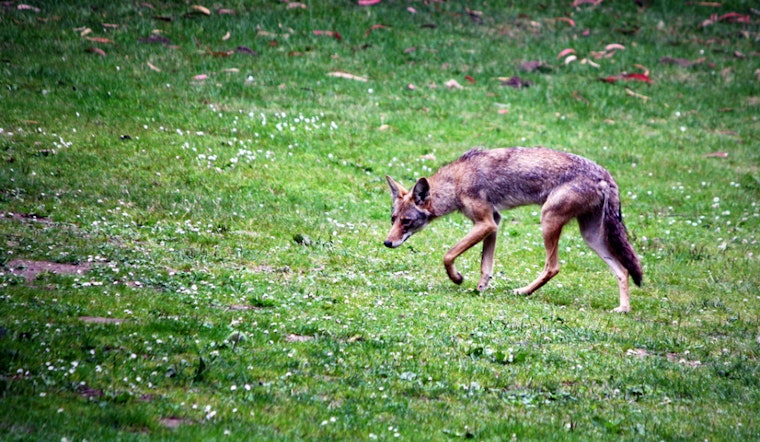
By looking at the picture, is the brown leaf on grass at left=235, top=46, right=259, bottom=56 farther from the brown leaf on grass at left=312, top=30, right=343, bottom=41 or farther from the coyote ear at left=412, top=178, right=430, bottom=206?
the coyote ear at left=412, top=178, right=430, bottom=206

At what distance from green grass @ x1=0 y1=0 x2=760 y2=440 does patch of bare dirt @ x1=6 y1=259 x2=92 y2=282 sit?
15cm

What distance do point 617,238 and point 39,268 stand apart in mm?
7839

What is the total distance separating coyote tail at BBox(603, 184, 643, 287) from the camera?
1192cm

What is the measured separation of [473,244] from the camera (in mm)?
12602

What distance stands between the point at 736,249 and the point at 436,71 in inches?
456

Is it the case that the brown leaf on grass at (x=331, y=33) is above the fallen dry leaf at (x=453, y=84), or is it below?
above

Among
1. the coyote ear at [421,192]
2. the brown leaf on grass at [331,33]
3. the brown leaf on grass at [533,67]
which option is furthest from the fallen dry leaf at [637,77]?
the coyote ear at [421,192]

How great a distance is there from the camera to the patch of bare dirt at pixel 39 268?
32.7 ft

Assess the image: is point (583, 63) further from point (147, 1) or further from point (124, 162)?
point (124, 162)

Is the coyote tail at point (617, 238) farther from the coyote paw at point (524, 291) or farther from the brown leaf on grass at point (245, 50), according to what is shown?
the brown leaf on grass at point (245, 50)

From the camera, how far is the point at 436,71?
24.9 m

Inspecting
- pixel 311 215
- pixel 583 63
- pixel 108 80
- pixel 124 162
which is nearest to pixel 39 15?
pixel 108 80

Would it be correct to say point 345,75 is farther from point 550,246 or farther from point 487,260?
point 550,246

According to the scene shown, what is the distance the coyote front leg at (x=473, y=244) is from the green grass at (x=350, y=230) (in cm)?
45
